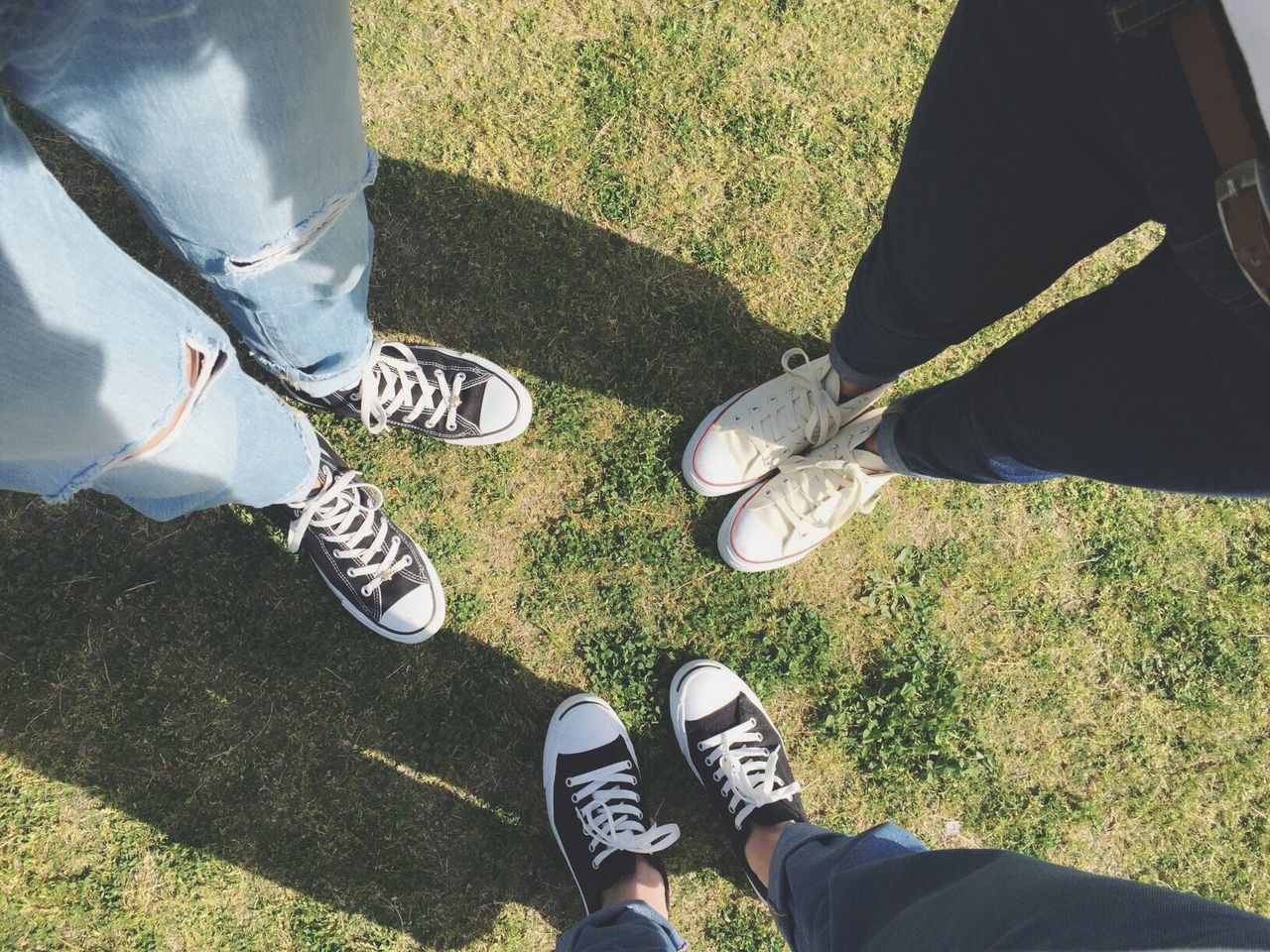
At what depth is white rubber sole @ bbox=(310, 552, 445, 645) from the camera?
2.68 m

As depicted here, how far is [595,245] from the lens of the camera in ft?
9.68

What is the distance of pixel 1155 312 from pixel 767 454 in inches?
58.1

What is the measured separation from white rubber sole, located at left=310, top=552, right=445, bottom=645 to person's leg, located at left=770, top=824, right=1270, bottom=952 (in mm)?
1366

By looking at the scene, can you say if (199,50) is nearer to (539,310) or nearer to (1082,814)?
(539,310)

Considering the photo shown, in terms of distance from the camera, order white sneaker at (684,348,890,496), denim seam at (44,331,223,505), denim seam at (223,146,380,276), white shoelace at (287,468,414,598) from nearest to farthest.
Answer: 1. denim seam at (44,331,223,505)
2. denim seam at (223,146,380,276)
3. white shoelace at (287,468,414,598)
4. white sneaker at (684,348,890,496)

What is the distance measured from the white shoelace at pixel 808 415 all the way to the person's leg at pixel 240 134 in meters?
1.41

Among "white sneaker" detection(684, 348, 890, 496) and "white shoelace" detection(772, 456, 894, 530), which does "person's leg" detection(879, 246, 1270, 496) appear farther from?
"white sneaker" detection(684, 348, 890, 496)

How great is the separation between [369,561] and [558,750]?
2.93 feet

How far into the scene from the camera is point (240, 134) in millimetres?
1419

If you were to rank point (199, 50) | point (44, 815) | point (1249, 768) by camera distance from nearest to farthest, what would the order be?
point (199, 50), point (44, 815), point (1249, 768)

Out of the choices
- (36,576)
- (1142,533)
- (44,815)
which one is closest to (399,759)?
(44,815)

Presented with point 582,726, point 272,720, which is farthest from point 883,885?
point 272,720

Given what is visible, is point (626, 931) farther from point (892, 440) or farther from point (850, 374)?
point (850, 374)

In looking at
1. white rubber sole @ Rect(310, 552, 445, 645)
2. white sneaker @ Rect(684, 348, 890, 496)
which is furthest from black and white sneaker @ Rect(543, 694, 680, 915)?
white sneaker @ Rect(684, 348, 890, 496)
